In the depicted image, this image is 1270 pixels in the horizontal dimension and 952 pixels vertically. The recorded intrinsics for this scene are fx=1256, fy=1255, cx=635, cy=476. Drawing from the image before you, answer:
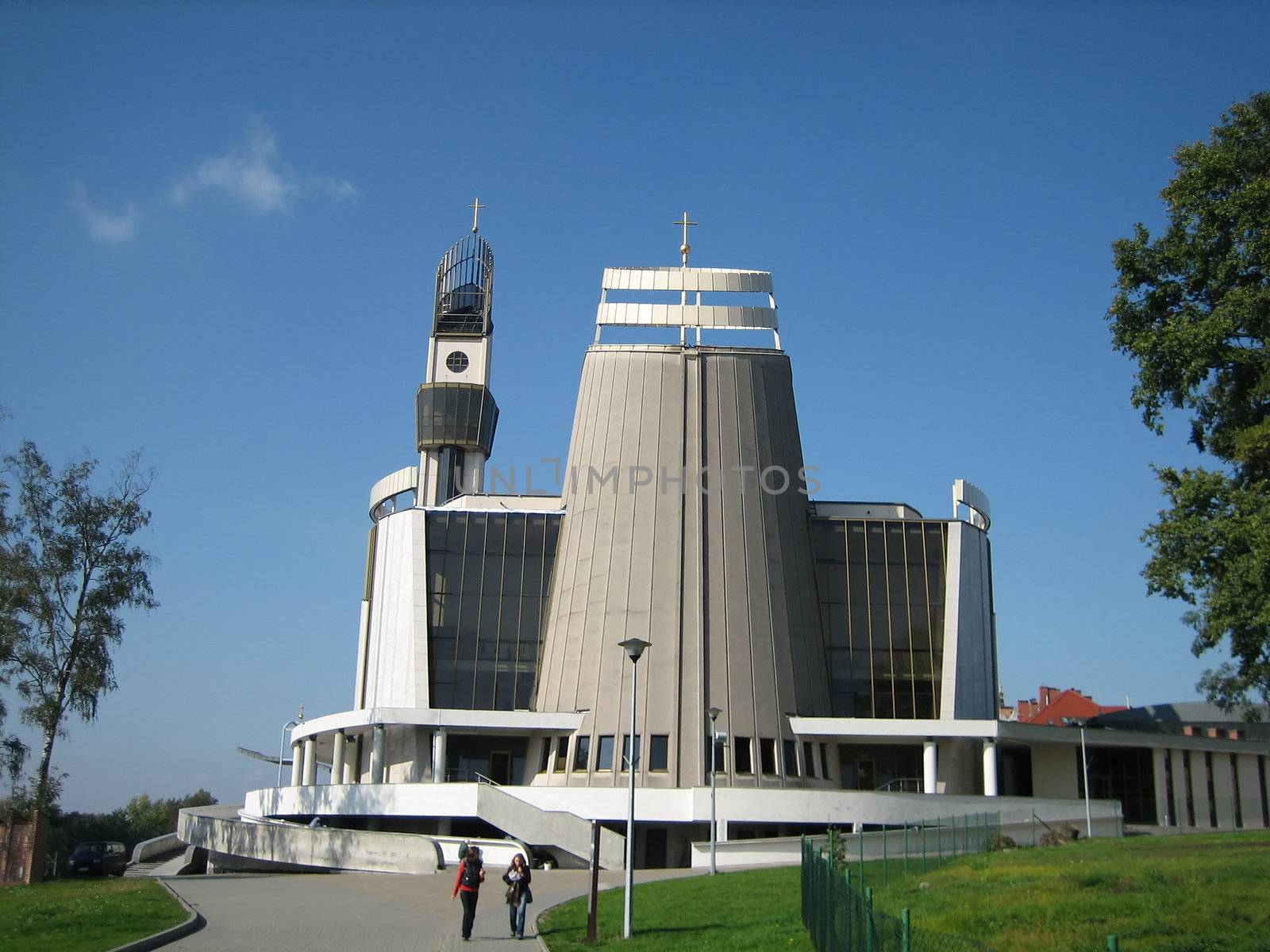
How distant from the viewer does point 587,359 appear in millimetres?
53250

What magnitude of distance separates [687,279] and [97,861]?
1239 inches

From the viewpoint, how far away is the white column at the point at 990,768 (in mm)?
45938

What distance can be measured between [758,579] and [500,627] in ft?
36.0

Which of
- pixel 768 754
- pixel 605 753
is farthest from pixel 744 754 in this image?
pixel 605 753

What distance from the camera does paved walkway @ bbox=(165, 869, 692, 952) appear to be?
64.7ft

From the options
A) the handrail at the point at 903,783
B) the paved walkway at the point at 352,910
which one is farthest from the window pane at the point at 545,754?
the paved walkway at the point at 352,910

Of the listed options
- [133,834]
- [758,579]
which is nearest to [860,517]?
[758,579]

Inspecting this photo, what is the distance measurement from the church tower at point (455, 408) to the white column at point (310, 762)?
43.3 ft

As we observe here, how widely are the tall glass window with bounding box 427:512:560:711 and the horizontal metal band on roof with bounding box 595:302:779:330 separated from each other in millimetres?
9088

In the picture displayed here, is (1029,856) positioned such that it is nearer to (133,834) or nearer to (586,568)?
(586,568)

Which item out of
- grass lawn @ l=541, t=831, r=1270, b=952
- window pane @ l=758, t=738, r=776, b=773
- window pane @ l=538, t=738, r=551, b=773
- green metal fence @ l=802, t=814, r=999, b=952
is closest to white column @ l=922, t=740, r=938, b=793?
window pane @ l=758, t=738, r=776, b=773

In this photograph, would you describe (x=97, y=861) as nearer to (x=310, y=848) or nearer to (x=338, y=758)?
(x=310, y=848)

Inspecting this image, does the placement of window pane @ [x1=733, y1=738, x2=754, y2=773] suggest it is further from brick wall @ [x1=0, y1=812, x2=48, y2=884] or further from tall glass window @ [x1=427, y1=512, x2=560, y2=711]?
brick wall @ [x1=0, y1=812, x2=48, y2=884]

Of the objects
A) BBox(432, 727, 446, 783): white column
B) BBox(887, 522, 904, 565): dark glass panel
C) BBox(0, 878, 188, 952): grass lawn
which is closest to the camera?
BBox(0, 878, 188, 952): grass lawn
